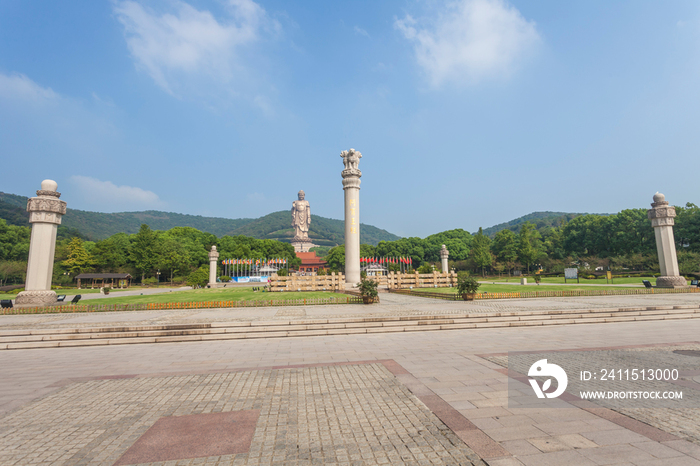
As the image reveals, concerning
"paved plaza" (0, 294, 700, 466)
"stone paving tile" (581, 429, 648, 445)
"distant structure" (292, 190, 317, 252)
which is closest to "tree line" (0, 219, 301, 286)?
"paved plaza" (0, 294, 700, 466)

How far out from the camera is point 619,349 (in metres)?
9.29

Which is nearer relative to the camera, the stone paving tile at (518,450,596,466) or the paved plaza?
the stone paving tile at (518,450,596,466)

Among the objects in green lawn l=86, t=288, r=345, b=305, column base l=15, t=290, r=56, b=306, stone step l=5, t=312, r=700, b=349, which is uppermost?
column base l=15, t=290, r=56, b=306

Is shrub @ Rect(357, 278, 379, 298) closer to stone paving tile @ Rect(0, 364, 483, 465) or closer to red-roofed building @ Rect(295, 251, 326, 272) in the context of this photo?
stone paving tile @ Rect(0, 364, 483, 465)

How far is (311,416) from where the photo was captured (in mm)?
5121

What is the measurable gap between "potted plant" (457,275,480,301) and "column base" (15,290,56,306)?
88.0 ft

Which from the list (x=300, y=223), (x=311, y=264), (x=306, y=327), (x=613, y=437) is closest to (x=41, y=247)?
(x=306, y=327)

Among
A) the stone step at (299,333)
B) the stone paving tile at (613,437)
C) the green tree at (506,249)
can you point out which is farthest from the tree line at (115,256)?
the stone paving tile at (613,437)

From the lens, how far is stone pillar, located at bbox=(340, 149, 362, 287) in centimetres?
3459

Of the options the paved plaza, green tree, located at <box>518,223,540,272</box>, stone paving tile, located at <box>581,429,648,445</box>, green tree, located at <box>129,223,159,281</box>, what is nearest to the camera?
the paved plaza

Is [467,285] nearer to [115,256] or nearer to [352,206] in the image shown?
[352,206]

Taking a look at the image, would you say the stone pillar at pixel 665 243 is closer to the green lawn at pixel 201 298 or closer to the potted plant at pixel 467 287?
the potted plant at pixel 467 287

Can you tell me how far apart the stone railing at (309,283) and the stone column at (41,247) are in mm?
18038

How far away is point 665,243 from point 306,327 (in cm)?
3415
